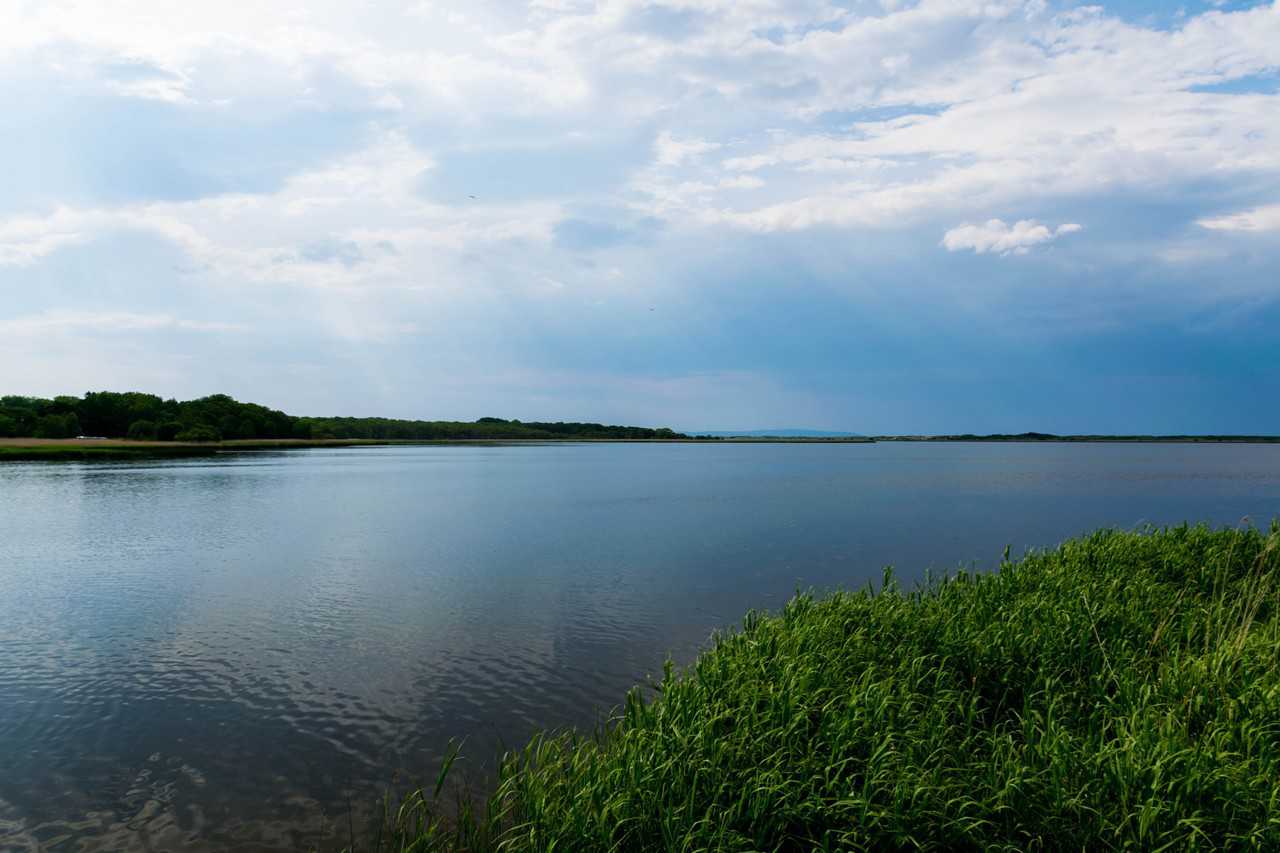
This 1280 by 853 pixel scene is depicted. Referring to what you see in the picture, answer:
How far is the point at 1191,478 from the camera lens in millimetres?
79312

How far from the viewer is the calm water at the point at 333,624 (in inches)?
393

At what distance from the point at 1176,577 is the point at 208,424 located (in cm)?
18940

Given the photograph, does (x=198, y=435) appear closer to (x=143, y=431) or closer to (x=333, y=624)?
(x=143, y=431)

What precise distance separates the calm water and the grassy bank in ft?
8.23

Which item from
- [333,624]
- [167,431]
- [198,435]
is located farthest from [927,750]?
[167,431]

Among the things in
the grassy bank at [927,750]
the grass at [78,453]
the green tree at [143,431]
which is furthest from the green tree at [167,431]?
the grassy bank at [927,750]

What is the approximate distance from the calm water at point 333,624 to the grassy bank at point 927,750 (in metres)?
2.51

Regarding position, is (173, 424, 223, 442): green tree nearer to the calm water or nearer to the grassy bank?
the calm water

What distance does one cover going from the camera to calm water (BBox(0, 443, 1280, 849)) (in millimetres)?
9984

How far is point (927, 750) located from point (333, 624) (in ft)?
52.6

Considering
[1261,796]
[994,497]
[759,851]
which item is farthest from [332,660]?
[994,497]

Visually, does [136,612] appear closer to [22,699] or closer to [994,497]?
[22,699]

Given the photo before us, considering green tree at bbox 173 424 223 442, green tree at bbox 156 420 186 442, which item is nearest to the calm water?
green tree at bbox 173 424 223 442

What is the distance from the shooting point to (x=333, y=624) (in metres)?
18.4
